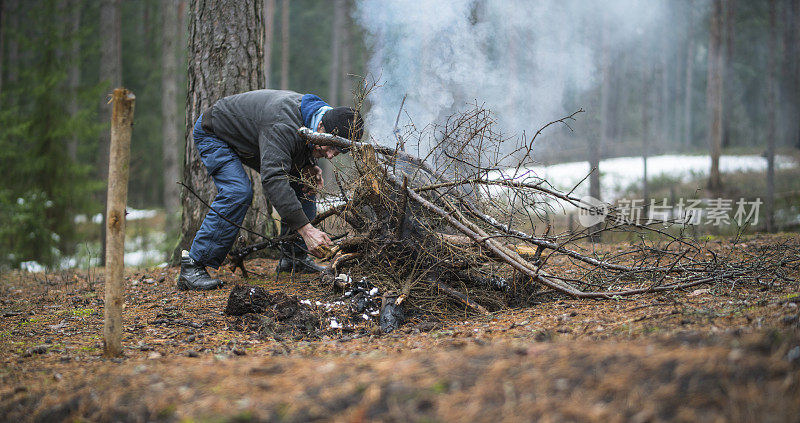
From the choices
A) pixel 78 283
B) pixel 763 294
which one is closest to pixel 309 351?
pixel 763 294

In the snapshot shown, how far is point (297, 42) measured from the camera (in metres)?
29.8

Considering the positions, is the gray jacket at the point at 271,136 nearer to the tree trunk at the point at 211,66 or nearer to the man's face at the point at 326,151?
the man's face at the point at 326,151

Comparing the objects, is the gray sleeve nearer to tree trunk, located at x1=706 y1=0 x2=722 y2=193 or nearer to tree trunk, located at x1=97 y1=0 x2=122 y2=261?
tree trunk, located at x1=97 y1=0 x2=122 y2=261

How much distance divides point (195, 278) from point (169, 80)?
8920 mm

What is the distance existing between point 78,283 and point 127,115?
3761mm

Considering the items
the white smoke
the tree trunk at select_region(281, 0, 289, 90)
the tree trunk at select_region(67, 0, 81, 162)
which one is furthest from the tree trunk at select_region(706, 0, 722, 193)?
the tree trunk at select_region(67, 0, 81, 162)

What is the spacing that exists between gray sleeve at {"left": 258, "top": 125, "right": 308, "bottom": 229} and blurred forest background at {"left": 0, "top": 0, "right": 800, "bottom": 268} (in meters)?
0.84

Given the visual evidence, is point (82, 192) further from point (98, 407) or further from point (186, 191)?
point (98, 407)

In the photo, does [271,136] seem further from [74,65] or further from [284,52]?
[284,52]

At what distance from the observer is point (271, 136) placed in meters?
3.97

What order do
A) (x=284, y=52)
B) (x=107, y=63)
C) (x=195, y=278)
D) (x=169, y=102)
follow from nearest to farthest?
1. (x=195, y=278)
2. (x=169, y=102)
3. (x=107, y=63)
4. (x=284, y=52)

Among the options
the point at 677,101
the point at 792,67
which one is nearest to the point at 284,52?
the point at 792,67

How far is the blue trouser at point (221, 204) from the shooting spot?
427cm

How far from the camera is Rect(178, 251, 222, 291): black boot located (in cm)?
440
